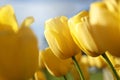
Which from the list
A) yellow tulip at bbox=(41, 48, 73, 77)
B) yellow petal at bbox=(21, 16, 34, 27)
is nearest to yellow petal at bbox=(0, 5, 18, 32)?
yellow petal at bbox=(21, 16, 34, 27)

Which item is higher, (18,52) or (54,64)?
(18,52)

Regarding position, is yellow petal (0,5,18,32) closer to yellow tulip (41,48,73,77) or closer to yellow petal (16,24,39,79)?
yellow petal (16,24,39,79)

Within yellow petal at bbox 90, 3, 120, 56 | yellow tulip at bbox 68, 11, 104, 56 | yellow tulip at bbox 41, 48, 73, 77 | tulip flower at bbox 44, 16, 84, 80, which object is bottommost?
yellow tulip at bbox 41, 48, 73, 77

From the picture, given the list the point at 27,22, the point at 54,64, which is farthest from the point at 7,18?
the point at 54,64

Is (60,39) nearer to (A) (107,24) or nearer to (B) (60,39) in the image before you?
(B) (60,39)

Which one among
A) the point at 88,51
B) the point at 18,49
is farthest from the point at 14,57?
the point at 88,51

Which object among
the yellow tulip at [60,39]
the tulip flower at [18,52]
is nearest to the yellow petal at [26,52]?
the tulip flower at [18,52]
